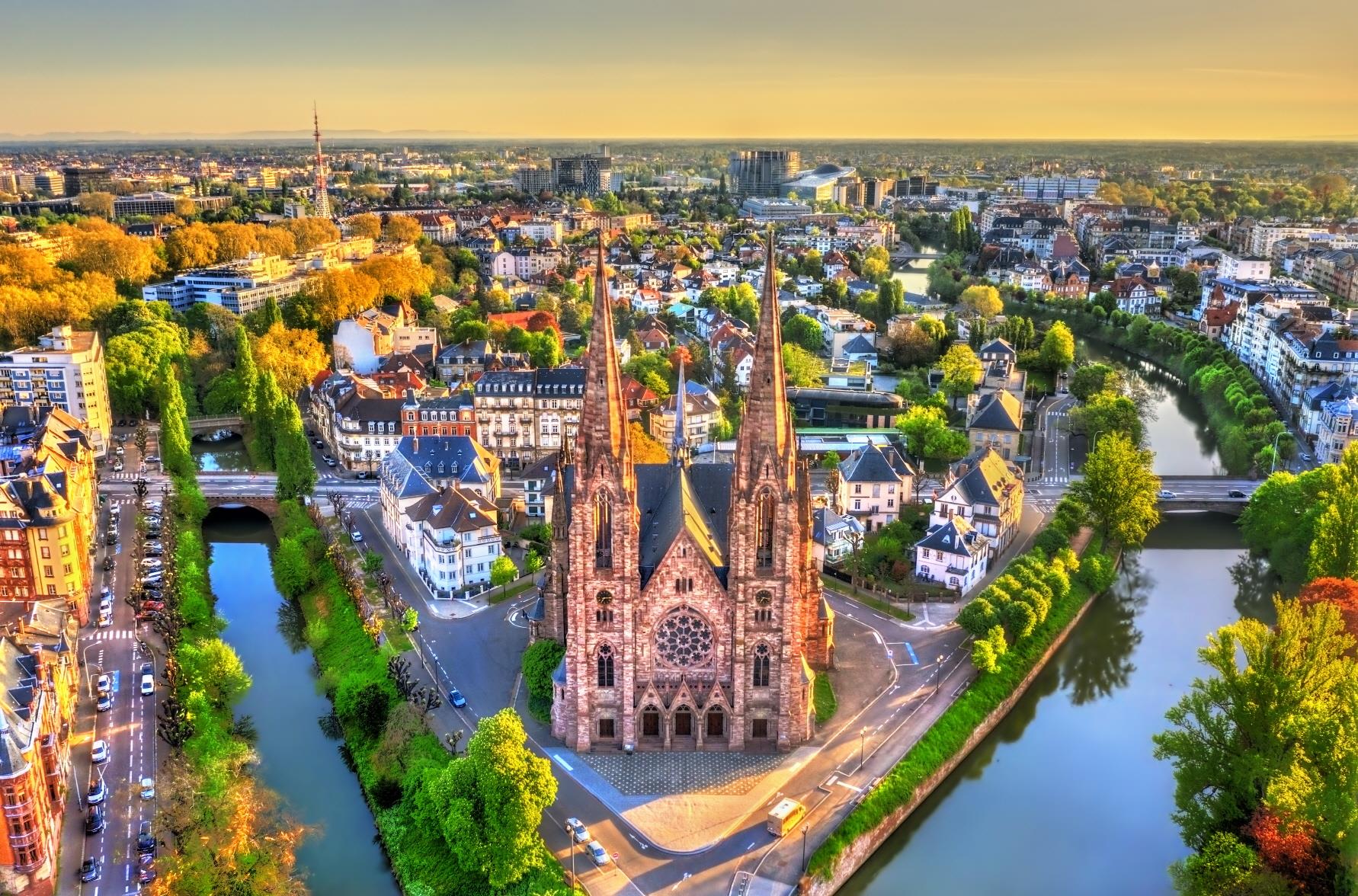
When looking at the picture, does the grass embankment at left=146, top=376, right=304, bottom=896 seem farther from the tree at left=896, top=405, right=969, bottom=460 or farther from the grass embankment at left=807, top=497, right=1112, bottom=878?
the tree at left=896, top=405, right=969, bottom=460

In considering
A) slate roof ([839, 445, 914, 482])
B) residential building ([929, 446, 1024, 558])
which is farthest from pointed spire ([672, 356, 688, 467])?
residential building ([929, 446, 1024, 558])

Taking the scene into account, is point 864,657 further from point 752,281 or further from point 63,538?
point 752,281

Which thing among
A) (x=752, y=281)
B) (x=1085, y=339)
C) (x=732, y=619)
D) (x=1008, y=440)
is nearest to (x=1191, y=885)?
(x=732, y=619)

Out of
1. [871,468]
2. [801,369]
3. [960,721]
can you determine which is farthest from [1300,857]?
[801,369]

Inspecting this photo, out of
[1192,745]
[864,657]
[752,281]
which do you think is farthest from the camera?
[752,281]

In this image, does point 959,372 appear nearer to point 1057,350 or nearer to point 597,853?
point 1057,350
